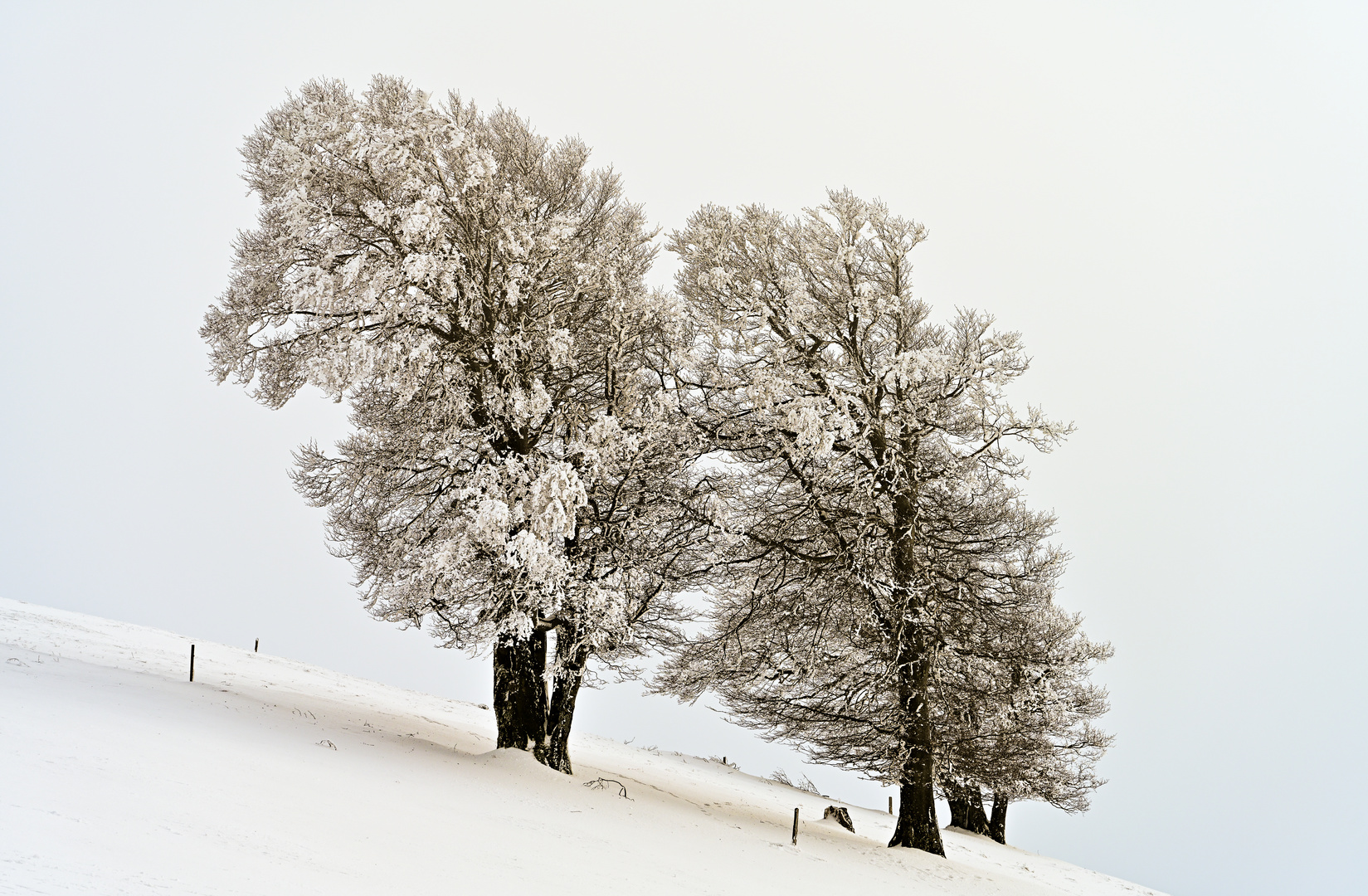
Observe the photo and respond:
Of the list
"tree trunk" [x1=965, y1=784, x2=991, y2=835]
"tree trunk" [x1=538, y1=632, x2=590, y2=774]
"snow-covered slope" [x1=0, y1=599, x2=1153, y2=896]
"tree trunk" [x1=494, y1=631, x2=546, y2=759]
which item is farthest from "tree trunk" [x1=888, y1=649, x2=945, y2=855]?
"tree trunk" [x1=965, y1=784, x2=991, y2=835]

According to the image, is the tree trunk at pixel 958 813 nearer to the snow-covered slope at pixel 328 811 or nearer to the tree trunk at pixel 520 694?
the snow-covered slope at pixel 328 811

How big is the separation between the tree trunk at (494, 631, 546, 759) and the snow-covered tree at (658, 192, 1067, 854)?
2.72m

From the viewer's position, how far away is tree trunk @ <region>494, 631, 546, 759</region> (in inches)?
544

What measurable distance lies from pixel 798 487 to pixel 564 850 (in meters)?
8.21

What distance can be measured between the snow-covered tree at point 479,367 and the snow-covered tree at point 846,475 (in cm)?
110

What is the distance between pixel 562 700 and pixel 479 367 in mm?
5250

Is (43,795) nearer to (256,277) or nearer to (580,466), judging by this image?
(580,466)

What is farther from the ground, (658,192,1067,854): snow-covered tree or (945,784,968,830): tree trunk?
(658,192,1067,854): snow-covered tree

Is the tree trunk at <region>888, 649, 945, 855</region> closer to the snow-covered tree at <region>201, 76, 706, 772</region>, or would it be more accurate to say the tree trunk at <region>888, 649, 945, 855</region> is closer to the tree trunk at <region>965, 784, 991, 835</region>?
the snow-covered tree at <region>201, 76, 706, 772</region>

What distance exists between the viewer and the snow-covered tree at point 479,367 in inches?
480

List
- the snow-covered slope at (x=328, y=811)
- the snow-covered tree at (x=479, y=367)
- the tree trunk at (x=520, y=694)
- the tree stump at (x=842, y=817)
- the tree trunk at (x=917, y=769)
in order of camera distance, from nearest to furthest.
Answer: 1. the snow-covered slope at (x=328, y=811)
2. the snow-covered tree at (x=479, y=367)
3. the tree trunk at (x=917, y=769)
4. the tree trunk at (x=520, y=694)
5. the tree stump at (x=842, y=817)

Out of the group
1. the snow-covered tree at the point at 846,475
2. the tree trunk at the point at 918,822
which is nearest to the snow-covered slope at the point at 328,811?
the tree trunk at the point at 918,822

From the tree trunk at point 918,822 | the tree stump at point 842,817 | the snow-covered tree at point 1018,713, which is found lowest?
the tree stump at point 842,817

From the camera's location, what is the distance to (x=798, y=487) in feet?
50.4
